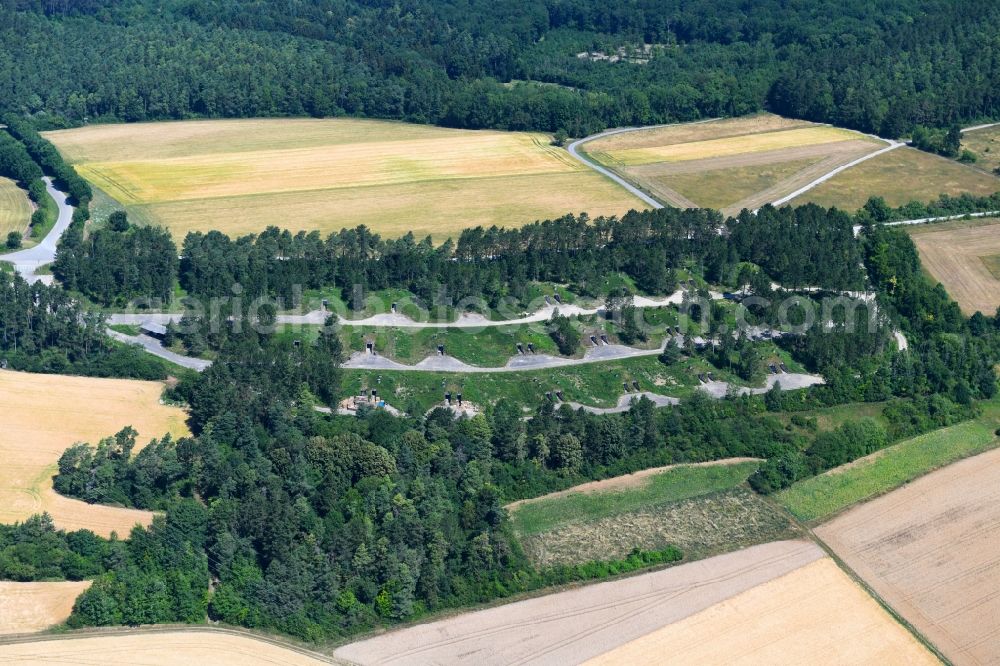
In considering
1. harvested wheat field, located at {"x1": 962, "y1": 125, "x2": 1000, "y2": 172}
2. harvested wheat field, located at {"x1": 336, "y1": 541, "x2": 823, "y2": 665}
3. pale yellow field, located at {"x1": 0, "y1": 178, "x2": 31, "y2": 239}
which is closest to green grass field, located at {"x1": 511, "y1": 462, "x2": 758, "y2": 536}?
harvested wheat field, located at {"x1": 336, "y1": 541, "x2": 823, "y2": 665}

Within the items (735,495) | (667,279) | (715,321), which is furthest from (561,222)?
(735,495)

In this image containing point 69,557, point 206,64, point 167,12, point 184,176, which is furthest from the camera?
point 167,12

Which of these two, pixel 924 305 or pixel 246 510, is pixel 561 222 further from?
pixel 246 510

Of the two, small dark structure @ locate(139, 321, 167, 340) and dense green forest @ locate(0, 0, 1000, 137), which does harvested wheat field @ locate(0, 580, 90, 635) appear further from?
dense green forest @ locate(0, 0, 1000, 137)

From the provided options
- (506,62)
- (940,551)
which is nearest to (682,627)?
(940,551)

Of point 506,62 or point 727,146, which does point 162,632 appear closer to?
point 727,146

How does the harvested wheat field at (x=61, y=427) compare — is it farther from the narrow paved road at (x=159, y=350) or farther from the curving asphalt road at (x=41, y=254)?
the curving asphalt road at (x=41, y=254)
